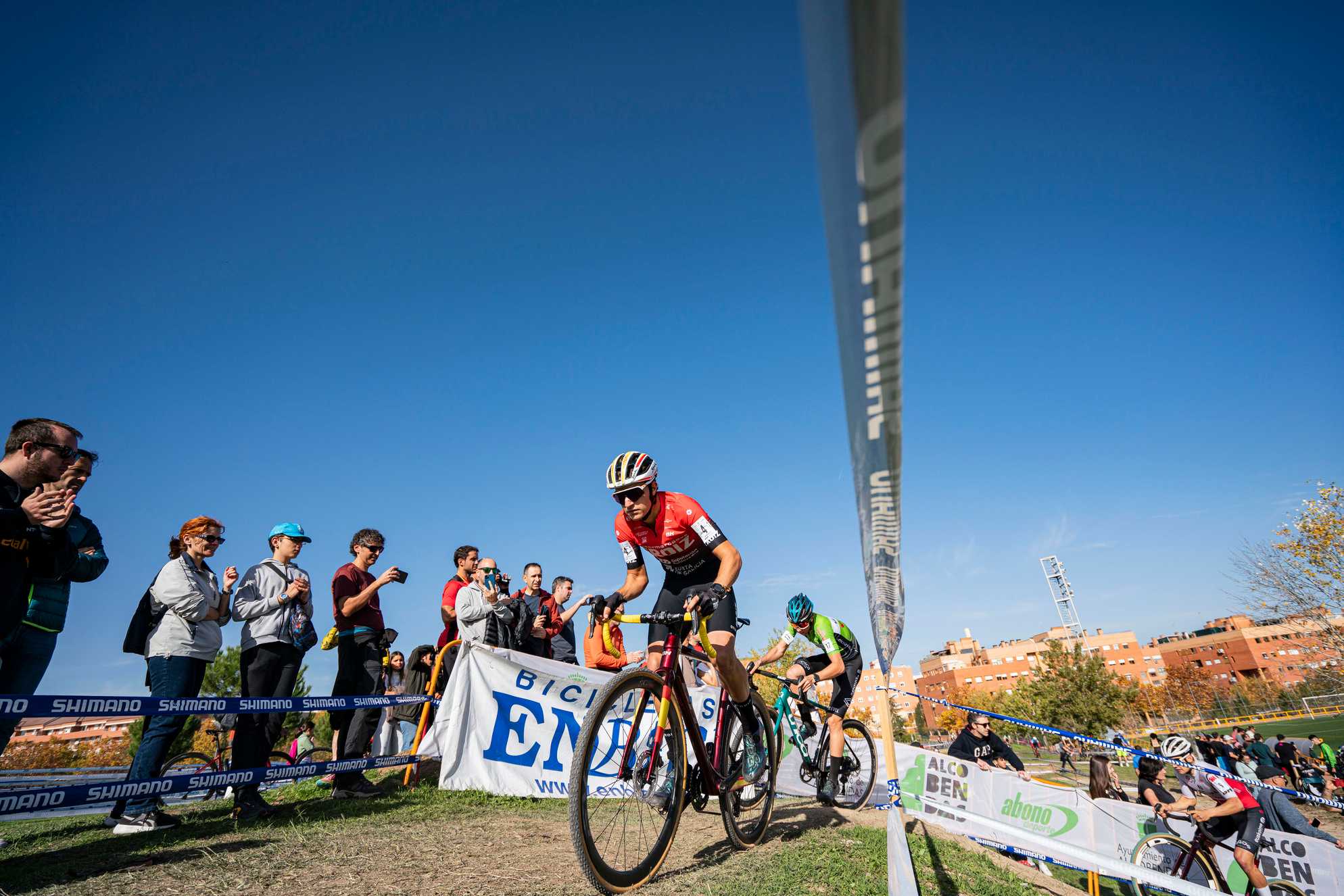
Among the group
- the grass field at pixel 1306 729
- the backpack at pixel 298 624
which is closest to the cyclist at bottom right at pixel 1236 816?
the backpack at pixel 298 624

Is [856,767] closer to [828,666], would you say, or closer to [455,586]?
[828,666]

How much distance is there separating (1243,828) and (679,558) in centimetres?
788

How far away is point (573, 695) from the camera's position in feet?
23.4

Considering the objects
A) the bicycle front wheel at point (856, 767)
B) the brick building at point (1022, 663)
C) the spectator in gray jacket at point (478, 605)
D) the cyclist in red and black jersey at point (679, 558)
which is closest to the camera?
the cyclist in red and black jersey at point (679, 558)

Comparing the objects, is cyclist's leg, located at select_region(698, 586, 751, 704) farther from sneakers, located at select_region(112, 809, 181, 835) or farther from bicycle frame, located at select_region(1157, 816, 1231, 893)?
bicycle frame, located at select_region(1157, 816, 1231, 893)

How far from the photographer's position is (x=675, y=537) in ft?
14.8

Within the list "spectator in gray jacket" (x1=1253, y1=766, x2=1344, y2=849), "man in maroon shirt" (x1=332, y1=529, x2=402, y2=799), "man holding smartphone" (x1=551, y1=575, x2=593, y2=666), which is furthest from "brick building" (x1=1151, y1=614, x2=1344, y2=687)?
"man in maroon shirt" (x1=332, y1=529, x2=402, y2=799)

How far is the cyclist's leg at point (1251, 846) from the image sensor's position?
7219 millimetres

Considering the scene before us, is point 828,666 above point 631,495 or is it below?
below

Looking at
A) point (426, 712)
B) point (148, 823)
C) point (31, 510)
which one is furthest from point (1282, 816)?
point (31, 510)

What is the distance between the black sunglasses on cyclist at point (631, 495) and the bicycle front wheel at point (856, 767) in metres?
5.07

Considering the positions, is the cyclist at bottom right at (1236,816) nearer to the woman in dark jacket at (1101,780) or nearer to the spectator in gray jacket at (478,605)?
the woman in dark jacket at (1101,780)

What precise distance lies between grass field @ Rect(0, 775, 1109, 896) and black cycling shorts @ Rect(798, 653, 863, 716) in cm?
230

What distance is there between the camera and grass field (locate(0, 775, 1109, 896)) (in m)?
3.24
